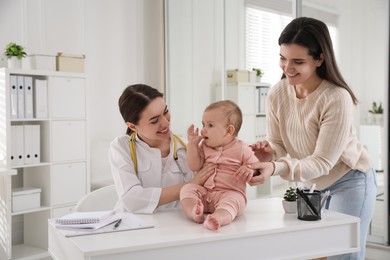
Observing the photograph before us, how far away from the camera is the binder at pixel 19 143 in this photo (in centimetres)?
355

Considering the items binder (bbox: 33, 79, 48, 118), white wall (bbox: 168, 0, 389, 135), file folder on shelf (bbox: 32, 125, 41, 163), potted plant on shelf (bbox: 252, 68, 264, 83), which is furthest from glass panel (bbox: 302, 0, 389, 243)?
file folder on shelf (bbox: 32, 125, 41, 163)

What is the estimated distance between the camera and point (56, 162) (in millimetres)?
3756

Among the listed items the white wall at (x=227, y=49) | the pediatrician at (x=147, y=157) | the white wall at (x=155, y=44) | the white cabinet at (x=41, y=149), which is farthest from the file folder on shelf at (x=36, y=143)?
the pediatrician at (x=147, y=157)

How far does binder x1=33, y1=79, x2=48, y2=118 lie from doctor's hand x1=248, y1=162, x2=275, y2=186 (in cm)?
244

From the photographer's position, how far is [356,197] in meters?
1.88

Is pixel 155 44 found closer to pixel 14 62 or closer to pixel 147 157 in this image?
pixel 14 62

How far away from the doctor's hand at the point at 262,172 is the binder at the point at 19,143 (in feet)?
7.92

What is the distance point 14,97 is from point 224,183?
2.35m

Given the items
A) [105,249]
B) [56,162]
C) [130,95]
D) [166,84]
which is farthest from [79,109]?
[105,249]

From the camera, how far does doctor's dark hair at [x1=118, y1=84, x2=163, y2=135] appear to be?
1913 millimetres

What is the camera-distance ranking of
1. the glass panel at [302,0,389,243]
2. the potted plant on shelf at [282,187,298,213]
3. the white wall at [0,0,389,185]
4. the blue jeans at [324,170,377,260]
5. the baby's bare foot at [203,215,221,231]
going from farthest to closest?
the white wall at [0,0,389,185], the glass panel at [302,0,389,243], the blue jeans at [324,170,377,260], the potted plant on shelf at [282,187,298,213], the baby's bare foot at [203,215,221,231]

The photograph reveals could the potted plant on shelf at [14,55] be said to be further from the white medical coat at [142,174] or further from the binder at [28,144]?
the white medical coat at [142,174]

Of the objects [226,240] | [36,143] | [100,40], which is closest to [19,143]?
[36,143]

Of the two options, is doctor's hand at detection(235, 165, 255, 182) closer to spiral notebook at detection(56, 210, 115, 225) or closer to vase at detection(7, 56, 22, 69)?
spiral notebook at detection(56, 210, 115, 225)
